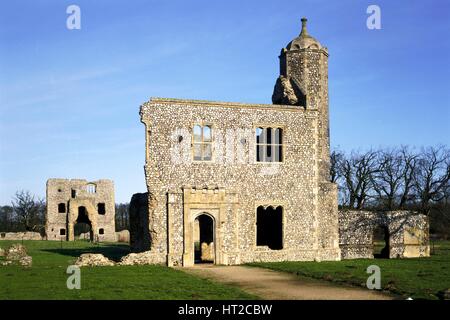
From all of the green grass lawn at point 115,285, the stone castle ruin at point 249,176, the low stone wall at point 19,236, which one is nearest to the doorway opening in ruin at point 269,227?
the stone castle ruin at point 249,176

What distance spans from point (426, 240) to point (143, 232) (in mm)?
16488

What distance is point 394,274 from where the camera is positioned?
66.9ft

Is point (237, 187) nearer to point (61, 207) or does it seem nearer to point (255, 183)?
point (255, 183)

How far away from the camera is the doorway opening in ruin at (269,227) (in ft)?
92.2

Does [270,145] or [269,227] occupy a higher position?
[270,145]

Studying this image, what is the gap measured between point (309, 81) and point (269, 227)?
808 centimetres

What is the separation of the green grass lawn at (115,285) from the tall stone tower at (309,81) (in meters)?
10.9

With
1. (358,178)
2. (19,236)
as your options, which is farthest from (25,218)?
(358,178)

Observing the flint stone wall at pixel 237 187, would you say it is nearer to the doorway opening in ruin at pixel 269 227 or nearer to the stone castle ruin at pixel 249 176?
the stone castle ruin at pixel 249 176

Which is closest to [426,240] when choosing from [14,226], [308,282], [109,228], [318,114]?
[318,114]

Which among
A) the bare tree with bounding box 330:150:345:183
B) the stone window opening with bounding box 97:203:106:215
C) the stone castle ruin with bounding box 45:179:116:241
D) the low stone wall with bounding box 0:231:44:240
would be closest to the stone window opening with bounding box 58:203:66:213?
the stone castle ruin with bounding box 45:179:116:241

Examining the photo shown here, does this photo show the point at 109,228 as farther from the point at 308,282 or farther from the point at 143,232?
the point at 308,282

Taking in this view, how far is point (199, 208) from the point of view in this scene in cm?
2492

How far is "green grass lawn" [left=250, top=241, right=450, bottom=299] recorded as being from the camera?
16.4m
